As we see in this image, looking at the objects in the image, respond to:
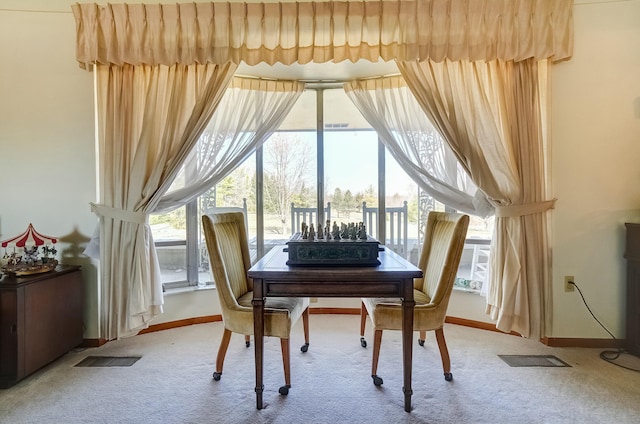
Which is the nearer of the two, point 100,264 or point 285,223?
point 100,264

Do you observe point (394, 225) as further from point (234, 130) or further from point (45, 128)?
point (45, 128)

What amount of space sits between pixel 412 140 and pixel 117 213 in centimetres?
249

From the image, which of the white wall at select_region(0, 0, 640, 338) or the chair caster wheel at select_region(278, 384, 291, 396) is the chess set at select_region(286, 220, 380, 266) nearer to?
the chair caster wheel at select_region(278, 384, 291, 396)

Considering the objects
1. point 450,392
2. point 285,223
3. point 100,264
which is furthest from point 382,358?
point 100,264

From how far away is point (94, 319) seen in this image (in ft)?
8.49

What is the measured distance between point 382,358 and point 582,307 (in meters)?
1.62

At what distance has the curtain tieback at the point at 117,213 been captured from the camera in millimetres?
2488

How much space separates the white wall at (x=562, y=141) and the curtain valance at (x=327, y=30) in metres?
0.28

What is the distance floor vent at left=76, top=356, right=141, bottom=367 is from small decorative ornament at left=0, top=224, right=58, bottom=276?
70 cm

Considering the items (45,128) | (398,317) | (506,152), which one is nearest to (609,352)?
(506,152)

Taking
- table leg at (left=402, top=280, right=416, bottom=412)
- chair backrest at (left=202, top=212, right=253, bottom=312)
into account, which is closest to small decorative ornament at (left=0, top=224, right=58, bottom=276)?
chair backrest at (left=202, top=212, right=253, bottom=312)

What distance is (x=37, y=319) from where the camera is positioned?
212 cm

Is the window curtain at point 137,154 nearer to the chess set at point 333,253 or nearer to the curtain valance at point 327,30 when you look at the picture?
the curtain valance at point 327,30

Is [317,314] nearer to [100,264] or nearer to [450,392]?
[450,392]
